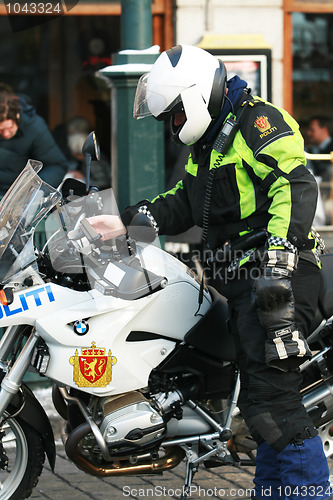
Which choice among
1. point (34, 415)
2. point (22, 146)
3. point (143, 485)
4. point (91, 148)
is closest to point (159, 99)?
point (91, 148)

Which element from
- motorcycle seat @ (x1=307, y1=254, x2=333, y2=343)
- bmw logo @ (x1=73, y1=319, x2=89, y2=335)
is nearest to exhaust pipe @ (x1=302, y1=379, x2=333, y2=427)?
motorcycle seat @ (x1=307, y1=254, x2=333, y2=343)

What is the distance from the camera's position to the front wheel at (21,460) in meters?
3.42

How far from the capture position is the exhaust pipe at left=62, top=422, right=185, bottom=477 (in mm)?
3297

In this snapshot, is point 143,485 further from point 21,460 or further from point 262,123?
point 262,123

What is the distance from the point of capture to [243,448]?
3.51 metres

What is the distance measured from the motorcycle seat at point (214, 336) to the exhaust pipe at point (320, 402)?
38 centimetres

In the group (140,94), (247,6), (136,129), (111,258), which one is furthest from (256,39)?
(111,258)

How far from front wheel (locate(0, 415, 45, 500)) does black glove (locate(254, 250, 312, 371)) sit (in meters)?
1.06

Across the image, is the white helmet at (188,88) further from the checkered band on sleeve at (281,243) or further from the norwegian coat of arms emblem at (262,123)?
the checkered band on sleeve at (281,243)

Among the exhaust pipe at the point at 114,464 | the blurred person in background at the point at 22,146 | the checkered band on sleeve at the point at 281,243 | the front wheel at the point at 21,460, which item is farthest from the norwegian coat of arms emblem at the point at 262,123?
the blurred person in background at the point at 22,146

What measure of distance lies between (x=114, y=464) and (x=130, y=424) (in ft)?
0.75

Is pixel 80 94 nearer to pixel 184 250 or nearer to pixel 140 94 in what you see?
pixel 184 250

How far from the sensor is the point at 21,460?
344cm

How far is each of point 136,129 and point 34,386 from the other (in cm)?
168
